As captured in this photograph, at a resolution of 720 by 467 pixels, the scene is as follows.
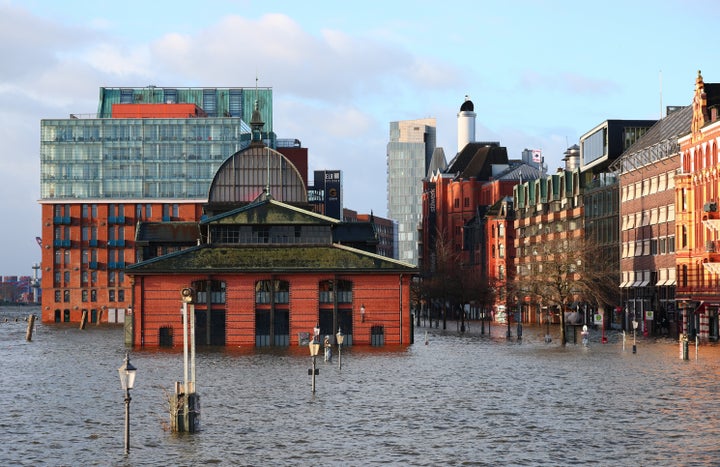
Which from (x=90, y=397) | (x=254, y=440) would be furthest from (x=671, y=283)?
(x=254, y=440)

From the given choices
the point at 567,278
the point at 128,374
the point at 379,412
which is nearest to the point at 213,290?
the point at 567,278

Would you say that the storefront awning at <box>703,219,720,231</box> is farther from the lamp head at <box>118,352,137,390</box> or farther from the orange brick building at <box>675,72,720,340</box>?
the lamp head at <box>118,352,137,390</box>

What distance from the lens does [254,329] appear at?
11006 cm

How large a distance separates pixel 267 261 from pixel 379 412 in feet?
194

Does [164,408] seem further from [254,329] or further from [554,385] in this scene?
[254,329]

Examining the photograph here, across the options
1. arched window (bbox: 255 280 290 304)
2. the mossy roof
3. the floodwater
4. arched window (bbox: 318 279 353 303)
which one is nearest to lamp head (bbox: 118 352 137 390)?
the floodwater

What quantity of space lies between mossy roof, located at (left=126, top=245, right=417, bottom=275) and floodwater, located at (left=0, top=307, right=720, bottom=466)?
18160mm

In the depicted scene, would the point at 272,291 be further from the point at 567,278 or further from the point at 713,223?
the point at 713,223

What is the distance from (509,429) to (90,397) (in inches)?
924

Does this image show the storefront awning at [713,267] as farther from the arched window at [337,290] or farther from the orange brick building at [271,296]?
the arched window at [337,290]

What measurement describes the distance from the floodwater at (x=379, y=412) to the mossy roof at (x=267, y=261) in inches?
715

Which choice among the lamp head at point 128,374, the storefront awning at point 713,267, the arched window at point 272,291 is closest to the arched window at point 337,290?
the arched window at point 272,291

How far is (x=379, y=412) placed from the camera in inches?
2077

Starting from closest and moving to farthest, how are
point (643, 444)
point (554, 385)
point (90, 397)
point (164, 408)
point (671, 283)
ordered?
point (643, 444)
point (164, 408)
point (90, 397)
point (554, 385)
point (671, 283)
